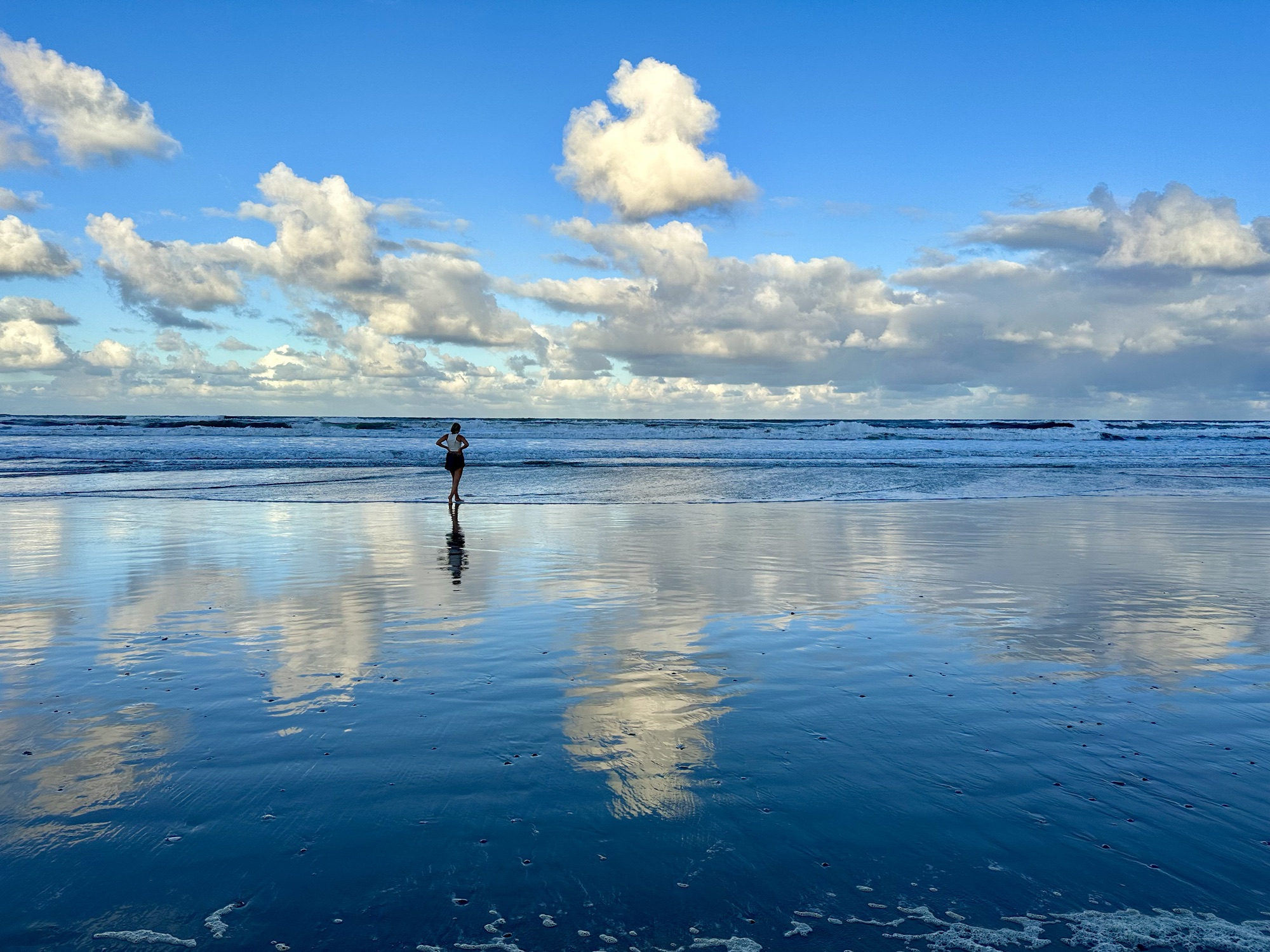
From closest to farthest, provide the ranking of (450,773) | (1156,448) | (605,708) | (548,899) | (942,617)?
(548,899) → (450,773) → (605,708) → (942,617) → (1156,448)

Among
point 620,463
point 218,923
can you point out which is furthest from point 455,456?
point 620,463

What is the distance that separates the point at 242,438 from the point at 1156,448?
202 feet

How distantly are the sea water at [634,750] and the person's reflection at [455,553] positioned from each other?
0.15 meters

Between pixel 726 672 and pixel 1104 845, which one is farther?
pixel 726 672

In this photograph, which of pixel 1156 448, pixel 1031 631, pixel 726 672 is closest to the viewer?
pixel 726 672

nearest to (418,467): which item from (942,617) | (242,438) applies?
(242,438)

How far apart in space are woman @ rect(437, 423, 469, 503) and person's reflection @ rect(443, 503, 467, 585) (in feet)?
9.12

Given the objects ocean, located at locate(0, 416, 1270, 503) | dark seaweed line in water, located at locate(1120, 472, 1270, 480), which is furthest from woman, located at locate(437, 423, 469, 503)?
dark seaweed line in water, located at locate(1120, 472, 1270, 480)

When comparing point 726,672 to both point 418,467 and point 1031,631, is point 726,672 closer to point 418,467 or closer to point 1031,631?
point 1031,631

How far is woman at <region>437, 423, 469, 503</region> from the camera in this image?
68.2 ft

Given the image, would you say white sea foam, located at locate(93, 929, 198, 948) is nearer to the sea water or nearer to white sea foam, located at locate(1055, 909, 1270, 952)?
the sea water

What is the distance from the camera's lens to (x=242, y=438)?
190ft

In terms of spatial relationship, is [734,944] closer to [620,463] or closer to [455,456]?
[455,456]

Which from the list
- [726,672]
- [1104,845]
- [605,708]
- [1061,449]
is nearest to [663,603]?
[726,672]
